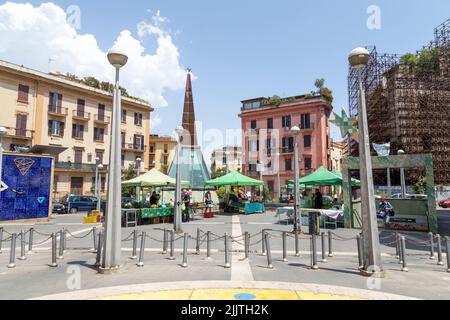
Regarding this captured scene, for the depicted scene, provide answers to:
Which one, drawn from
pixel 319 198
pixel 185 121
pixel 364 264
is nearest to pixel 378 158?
pixel 319 198

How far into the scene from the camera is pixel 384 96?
35.7 metres

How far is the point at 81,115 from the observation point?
1496 inches

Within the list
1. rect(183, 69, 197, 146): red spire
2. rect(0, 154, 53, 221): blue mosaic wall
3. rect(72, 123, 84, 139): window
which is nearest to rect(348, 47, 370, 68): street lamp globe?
rect(0, 154, 53, 221): blue mosaic wall

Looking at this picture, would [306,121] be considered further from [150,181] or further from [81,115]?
[150,181]

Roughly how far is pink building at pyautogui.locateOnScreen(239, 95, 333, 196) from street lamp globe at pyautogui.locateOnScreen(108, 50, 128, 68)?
33.3m

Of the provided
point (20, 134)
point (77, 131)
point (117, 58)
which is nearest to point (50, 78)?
point (77, 131)

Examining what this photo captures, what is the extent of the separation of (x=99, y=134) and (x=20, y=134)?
32.2 ft

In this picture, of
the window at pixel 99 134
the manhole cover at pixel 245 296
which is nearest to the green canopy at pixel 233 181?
the manhole cover at pixel 245 296

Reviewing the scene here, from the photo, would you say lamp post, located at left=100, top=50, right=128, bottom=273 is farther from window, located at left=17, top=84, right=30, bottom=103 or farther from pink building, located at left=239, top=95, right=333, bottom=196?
pink building, located at left=239, top=95, right=333, bottom=196

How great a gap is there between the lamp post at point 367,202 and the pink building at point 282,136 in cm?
3268

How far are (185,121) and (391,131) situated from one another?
24795 millimetres

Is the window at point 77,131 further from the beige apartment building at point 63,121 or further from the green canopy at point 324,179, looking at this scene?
the green canopy at point 324,179

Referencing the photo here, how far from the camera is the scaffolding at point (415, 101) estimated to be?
32250 millimetres
